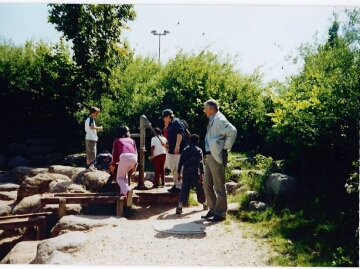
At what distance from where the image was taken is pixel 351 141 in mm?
6191

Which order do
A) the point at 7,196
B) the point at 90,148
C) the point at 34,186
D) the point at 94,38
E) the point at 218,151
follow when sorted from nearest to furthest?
the point at 218,151
the point at 34,186
the point at 90,148
the point at 7,196
the point at 94,38

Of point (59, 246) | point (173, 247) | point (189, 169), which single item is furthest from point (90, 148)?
point (173, 247)

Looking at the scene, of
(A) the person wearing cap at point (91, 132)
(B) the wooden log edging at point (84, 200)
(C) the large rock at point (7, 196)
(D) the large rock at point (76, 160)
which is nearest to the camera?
(B) the wooden log edging at point (84, 200)

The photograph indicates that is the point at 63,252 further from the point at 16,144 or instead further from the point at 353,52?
the point at 16,144

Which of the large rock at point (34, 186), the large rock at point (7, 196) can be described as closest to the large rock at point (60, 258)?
the large rock at point (34, 186)

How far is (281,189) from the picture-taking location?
7145 millimetres

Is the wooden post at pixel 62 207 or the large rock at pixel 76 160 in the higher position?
the large rock at pixel 76 160

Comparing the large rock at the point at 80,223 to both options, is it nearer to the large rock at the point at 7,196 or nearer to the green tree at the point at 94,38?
the large rock at the point at 7,196

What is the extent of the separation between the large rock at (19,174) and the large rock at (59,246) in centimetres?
616

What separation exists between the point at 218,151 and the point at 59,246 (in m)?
2.66

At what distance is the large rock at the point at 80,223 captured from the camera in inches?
232

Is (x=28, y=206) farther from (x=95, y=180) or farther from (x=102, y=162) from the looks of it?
(x=102, y=162)

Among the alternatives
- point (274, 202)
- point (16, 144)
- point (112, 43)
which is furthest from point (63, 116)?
point (274, 202)

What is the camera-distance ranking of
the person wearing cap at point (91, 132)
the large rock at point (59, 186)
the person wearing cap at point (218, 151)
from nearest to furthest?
the person wearing cap at point (218, 151) < the large rock at point (59, 186) < the person wearing cap at point (91, 132)
